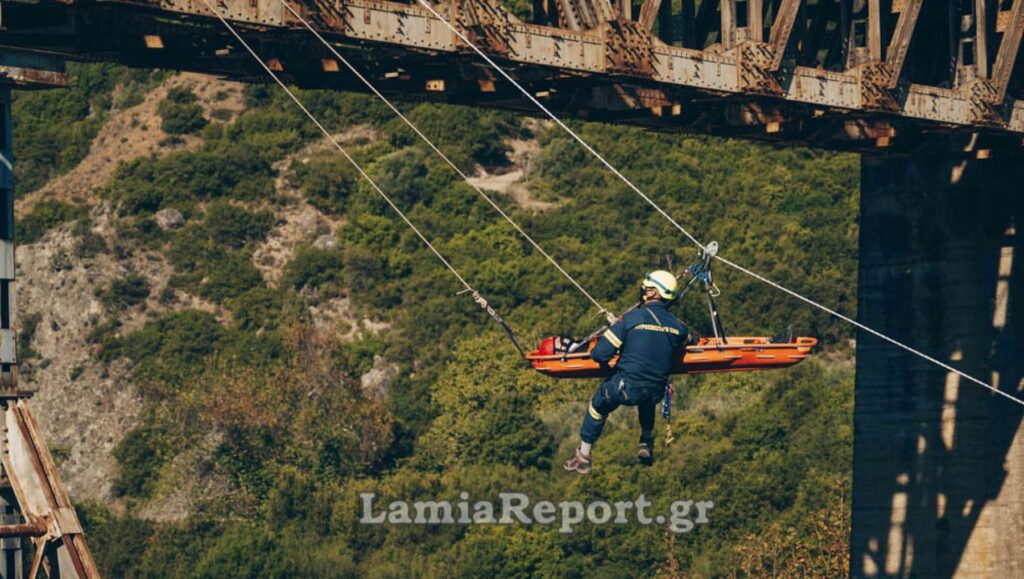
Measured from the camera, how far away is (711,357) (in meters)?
33.5

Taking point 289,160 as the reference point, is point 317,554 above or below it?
below

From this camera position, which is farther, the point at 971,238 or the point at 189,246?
the point at 189,246

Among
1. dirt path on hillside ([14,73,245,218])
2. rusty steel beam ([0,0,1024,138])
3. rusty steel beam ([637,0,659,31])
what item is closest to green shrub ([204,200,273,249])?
Result: dirt path on hillside ([14,73,245,218])

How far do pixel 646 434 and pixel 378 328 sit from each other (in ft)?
243

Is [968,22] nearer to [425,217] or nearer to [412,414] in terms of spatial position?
[412,414]

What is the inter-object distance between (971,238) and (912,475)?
18.0 ft

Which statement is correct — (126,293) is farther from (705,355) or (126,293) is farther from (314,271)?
(705,355)

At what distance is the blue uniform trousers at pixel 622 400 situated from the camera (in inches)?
1244

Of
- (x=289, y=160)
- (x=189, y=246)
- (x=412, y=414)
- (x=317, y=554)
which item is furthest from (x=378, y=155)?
(x=317, y=554)

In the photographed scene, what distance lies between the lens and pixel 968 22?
46.5 meters

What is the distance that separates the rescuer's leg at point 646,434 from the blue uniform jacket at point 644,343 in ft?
1.83

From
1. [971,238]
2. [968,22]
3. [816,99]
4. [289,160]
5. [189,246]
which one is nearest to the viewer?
[816,99]

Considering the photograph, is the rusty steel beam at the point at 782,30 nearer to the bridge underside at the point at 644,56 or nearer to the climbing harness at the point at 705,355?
the bridge underside at the point at 644,56

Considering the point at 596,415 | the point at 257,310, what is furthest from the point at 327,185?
the point at 596,415
